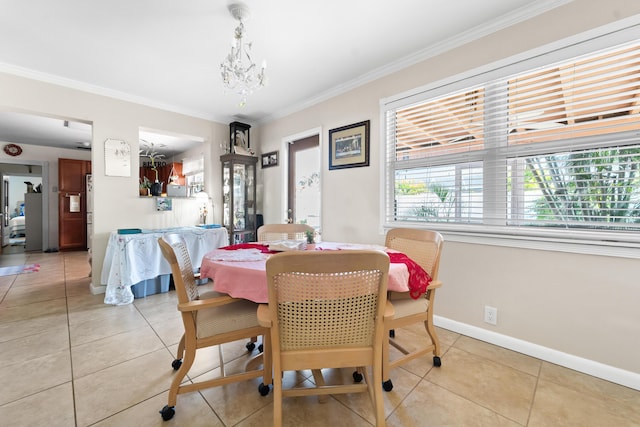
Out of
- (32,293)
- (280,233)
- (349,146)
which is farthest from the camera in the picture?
(32,293)

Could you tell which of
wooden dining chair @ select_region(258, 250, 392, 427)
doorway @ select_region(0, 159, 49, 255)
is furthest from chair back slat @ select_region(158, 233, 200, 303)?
doorway @ select_region(0, 159, 49, 255)

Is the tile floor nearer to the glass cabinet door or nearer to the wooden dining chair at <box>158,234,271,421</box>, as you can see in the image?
the wooden dining chair at <box>158,234,271,421</box>

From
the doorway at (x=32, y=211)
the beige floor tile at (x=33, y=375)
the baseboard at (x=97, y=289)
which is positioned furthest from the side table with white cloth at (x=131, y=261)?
the doorway at (x=32, y=211)

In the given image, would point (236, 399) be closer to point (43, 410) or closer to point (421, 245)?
point (43, 410)

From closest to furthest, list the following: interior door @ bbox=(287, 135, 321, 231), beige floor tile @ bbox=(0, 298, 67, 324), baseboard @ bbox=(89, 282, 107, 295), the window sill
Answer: the window sill → beige floor tile @ bbox=(0, 298, 67, 324) → baseboard @ bbox=(89, 282, 107, 295) → interior door @ bbox=(287, 135, 321, 231)

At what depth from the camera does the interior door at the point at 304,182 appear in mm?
3826

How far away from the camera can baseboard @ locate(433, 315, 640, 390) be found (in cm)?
165

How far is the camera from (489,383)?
1.66 m

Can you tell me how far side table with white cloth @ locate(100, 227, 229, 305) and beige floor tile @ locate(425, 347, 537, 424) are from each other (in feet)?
10.2

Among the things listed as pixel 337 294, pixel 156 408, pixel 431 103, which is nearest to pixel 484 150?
pixel 431 103

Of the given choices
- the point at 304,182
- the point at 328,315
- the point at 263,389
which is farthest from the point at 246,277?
the point at 304,182

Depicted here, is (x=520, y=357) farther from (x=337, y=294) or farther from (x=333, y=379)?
(x=337, y=294)

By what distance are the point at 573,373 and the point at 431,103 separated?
238 centimetres

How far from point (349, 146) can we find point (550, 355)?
260 cm
